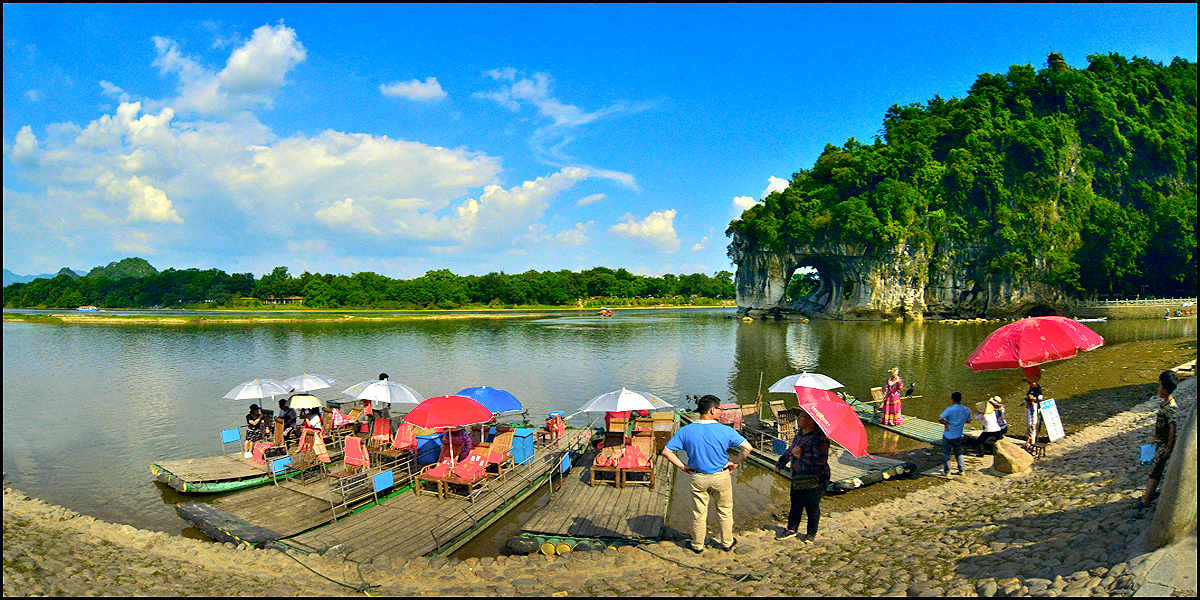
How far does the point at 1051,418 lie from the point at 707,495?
9.62 metres

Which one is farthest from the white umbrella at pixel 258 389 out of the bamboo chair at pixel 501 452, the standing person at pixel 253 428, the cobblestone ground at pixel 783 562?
the bamboo chair at pixel 501 452

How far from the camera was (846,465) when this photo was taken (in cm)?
1191

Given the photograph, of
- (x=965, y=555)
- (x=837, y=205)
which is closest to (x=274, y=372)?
(x=965, y=555)

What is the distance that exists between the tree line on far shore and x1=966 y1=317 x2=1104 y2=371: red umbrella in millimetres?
109679

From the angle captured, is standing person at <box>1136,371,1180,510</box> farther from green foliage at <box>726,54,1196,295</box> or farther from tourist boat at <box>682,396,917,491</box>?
green foliage at <box>726,54,1196,295</box>

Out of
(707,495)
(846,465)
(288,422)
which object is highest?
(707,495)

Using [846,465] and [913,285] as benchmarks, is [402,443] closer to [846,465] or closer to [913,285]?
[846,465]

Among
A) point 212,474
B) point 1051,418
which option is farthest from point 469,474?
point 1051,418

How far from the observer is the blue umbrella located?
1187cm

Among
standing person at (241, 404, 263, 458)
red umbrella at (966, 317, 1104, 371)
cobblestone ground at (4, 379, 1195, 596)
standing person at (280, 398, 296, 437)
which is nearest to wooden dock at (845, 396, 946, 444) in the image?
red umbrella at (966, 317, 1104, 371)

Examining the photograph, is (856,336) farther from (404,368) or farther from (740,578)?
(740,578)

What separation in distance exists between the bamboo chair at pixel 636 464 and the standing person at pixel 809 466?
152 inches

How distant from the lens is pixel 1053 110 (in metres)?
76.1

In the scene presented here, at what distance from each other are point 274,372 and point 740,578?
34.5 metres
